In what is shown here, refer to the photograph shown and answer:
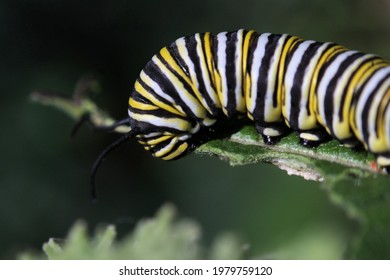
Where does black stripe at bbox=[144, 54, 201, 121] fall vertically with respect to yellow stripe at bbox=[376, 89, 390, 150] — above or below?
above

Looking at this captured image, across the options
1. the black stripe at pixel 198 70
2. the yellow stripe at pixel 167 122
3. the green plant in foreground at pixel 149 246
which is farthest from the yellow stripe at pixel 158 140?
the green plant in foreground at pixel 149 246

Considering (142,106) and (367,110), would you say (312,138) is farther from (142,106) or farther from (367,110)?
(142,106)

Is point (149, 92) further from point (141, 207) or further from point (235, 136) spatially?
point (141, 207)

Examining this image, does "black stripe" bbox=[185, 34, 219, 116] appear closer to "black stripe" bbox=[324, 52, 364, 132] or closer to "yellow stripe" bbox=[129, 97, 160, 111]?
"yellow stripe" bbox=[129, 97, 160, 111]

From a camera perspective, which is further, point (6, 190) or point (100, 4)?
point (100, 4)

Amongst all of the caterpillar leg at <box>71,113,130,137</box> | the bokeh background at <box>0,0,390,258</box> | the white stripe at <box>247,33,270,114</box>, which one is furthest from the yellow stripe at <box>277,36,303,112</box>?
the bokeh background at <box>0,0,390,258</box>

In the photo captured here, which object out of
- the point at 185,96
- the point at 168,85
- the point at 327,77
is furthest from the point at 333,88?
the point at 168,85

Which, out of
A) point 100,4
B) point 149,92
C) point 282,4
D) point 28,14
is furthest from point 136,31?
point 149,92

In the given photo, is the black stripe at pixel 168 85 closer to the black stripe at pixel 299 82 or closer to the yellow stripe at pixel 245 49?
the yellow stripe at pixel 245 49
